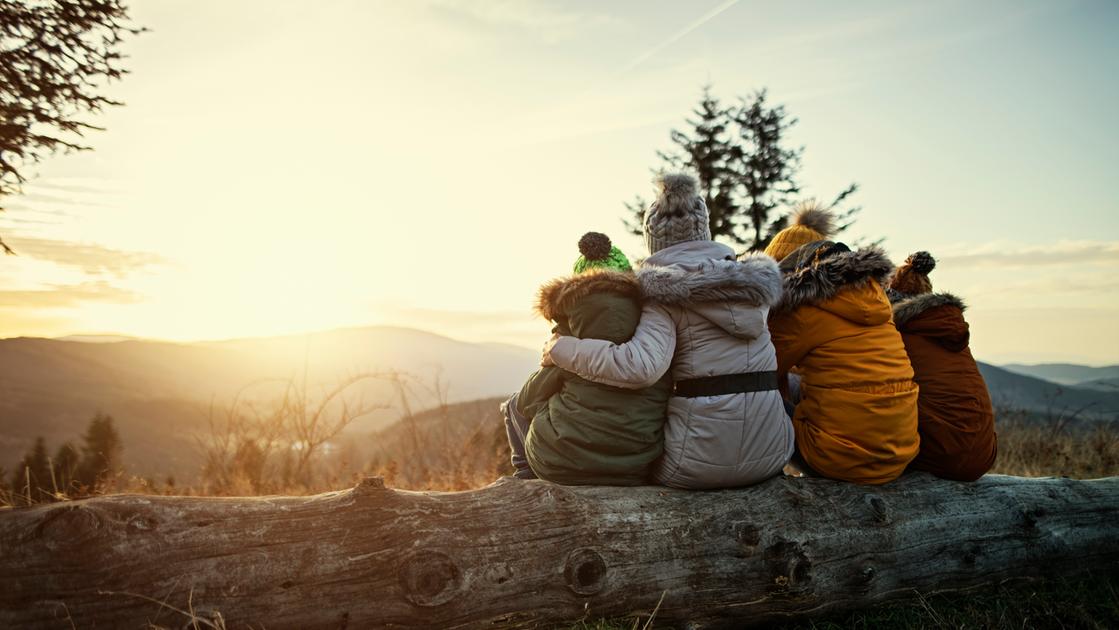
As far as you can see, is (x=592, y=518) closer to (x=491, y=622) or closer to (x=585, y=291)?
(x=491, y=622)

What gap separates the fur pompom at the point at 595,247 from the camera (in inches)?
175

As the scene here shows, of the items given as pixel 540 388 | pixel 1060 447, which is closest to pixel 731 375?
pixel 540 388

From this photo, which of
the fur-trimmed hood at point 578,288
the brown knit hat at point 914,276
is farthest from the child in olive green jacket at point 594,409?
the brown knit hat at point 914,276

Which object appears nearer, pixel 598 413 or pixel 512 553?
pixel 512 553

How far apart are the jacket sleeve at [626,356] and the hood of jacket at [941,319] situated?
1.66 metres

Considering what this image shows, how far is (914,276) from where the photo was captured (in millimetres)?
4227

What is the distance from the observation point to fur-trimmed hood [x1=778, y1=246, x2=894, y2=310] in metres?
3.54

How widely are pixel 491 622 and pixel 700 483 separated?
1306mm

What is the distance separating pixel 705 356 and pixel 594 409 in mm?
663

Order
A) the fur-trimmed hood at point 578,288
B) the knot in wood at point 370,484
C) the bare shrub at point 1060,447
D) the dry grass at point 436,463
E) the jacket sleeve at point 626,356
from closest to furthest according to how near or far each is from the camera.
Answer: the knot in wood at point 370,484 → the jacket sleeve at point 626,356 → the fur-trimmed hood at point 578,288 → the dry grass at point 436,463 → the bare shrub at point 1060,447

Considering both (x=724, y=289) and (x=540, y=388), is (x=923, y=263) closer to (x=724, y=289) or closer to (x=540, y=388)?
(x=724, y=289)

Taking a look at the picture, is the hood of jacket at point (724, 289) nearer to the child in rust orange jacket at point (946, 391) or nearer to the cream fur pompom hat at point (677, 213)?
the cream fur pompom hat at point (677, 213)

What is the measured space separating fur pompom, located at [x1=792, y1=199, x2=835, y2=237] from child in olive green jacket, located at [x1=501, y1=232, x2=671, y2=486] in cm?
156

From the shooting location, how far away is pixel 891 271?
3617mm
